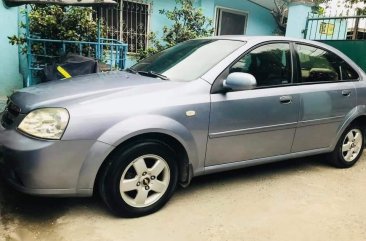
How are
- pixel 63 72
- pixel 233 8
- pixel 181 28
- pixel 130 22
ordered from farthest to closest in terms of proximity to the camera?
1. pixel 233 8
2. pixel 130 22
3. pixel 181 28
4. pixel 63 72

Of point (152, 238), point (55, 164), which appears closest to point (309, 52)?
point (152, 238)

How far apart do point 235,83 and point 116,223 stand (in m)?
1.56

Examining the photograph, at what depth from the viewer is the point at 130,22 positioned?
8.41m

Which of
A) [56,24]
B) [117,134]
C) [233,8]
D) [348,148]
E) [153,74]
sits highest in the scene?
[233,8]

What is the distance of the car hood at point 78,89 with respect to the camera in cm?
299

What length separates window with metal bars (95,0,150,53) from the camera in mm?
8086

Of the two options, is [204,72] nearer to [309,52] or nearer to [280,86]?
[280,86]

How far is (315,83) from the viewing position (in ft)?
13.8

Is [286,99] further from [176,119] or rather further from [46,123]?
[46,123]

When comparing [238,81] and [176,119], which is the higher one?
[238,81]

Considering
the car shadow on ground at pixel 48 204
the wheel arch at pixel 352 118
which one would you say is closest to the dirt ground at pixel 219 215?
the car shadow on ground at pixel 48 204

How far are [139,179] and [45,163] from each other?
76 cm

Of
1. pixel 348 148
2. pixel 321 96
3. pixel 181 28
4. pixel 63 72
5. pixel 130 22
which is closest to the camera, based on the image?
pixel 321 96

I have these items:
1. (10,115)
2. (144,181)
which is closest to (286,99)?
(144,181)
